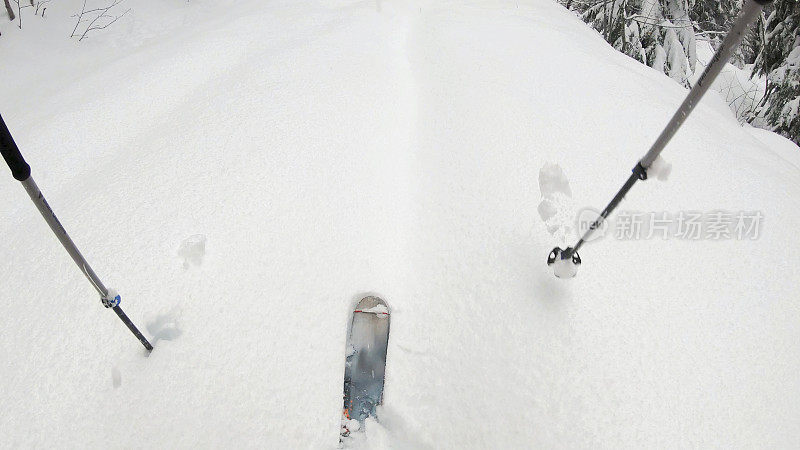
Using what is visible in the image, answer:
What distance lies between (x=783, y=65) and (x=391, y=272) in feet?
18.4

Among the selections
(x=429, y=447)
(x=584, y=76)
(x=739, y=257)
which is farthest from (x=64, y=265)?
(x=584, y=76)

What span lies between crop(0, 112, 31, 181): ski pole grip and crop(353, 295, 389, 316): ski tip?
0.91 m

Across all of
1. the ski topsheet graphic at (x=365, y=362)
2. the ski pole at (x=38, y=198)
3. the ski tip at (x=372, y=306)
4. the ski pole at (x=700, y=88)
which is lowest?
the ski topsheet graphic at (x=365, y=362)

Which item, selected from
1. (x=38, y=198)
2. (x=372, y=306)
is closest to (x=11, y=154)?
(x=38, y=198)

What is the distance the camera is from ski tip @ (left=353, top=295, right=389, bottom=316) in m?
1.31

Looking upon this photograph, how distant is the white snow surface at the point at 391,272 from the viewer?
110 centimetres

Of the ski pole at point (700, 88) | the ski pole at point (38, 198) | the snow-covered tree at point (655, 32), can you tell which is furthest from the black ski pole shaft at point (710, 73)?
the snow-covered tree at point (655, 32)

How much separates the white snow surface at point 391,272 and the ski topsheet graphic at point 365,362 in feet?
0.12

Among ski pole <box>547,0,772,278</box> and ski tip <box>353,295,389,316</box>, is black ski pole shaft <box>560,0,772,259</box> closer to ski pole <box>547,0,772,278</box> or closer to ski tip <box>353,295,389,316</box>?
ski pole <box>547,0,772,278</box>

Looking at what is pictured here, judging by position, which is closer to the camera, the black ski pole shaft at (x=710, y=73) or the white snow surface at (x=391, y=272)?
the black ski pole shaft at (x=710, y=73)

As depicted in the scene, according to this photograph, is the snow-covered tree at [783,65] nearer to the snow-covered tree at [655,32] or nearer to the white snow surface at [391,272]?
the snow-covered tree at [655,32]

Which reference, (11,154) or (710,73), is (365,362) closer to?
(11,154)

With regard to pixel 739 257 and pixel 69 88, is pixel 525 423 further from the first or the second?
pixel 69 88

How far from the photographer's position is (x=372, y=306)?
1.33 metres
